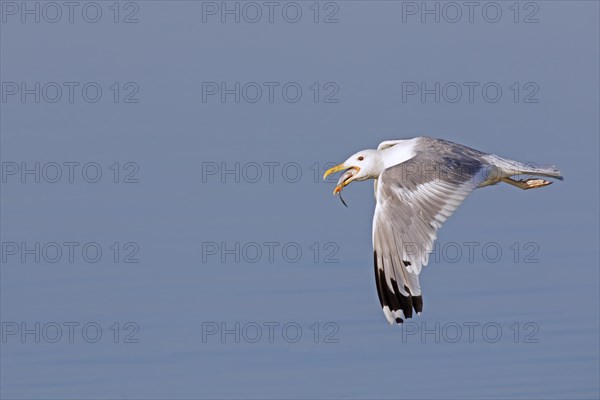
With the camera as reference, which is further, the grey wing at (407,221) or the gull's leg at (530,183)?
the gull's leg at (530,183)

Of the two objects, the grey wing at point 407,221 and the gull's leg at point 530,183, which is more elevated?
the gull's leg at point 530,183

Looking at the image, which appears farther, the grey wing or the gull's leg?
the gull's leg

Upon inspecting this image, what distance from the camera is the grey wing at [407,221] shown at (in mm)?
12352

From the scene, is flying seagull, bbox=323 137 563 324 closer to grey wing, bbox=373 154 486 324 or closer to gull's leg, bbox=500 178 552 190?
grey wing, bbox=373 154 486 324

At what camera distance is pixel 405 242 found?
12.4 metres

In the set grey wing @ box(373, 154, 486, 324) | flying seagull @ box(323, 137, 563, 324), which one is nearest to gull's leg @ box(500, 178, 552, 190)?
flying seagull @ box(323, 137, 563, 324)

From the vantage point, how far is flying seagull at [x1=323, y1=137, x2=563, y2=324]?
12.4 meters

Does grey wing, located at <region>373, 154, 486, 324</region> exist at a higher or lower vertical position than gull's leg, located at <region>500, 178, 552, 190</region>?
lower

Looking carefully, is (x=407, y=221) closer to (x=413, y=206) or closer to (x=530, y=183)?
(x=413, y=206)

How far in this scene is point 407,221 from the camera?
12.5 meters

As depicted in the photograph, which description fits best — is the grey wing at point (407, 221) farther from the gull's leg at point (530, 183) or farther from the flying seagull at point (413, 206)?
the gull's leg at point (530, 183)

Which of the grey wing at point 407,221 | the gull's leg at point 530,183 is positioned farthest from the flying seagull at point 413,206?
the gull's leg at point 530,183

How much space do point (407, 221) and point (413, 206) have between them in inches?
5.6

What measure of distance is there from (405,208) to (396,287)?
0.58 metres
